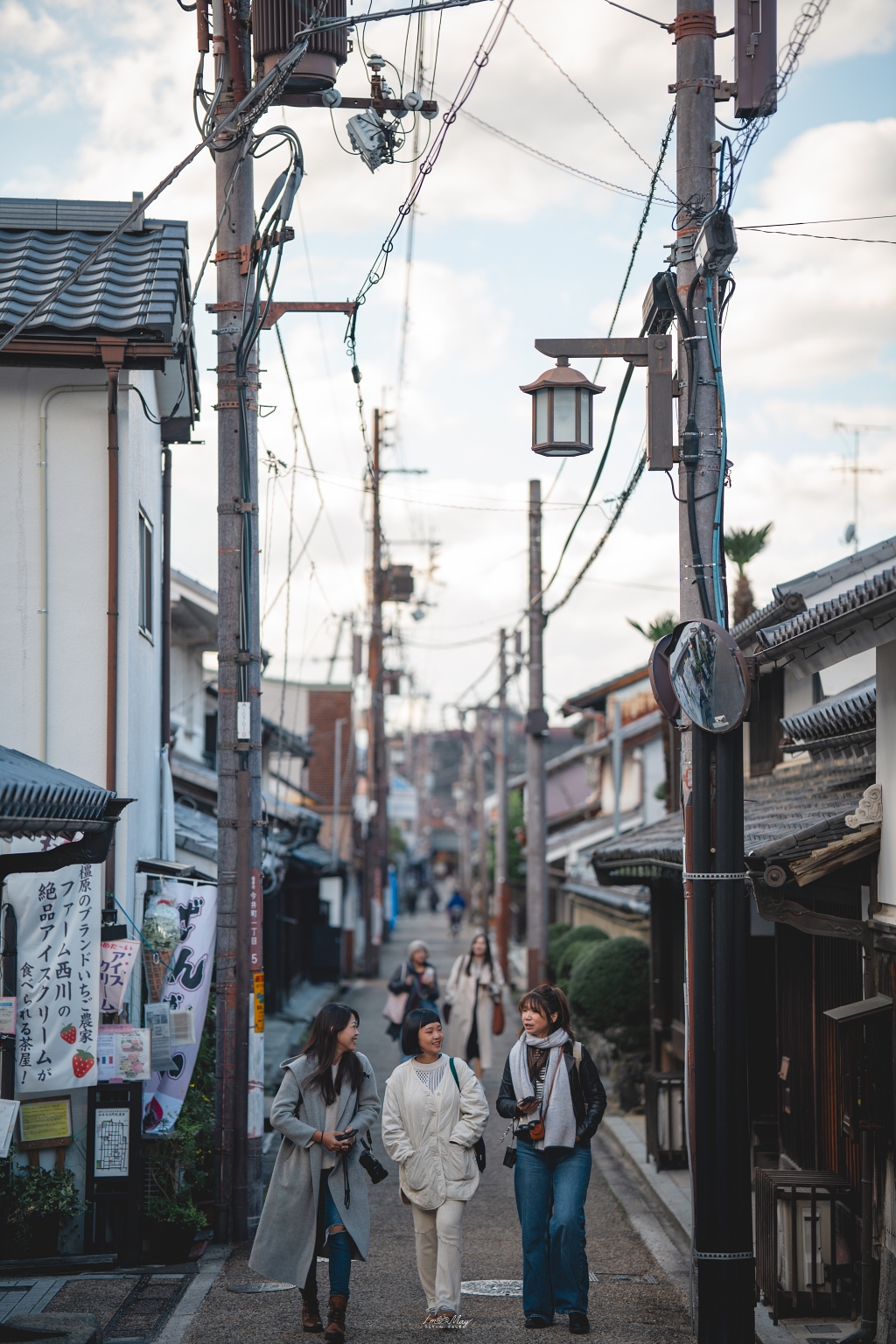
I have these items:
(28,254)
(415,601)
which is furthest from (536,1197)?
(415,601)

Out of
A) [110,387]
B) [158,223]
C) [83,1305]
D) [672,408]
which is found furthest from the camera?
[158,223]

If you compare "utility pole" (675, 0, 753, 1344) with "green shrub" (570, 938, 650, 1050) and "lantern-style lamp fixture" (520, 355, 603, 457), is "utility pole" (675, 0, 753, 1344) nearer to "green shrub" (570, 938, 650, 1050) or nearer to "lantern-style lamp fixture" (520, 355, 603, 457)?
"lantern-style lamp fixture" (520, 355, 603, 457)

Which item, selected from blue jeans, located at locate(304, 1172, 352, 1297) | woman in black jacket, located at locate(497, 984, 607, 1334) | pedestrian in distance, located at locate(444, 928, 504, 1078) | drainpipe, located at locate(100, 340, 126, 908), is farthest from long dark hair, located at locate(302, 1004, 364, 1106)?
pedestrian in distance, located at locate(444, 928, 504, 1078)

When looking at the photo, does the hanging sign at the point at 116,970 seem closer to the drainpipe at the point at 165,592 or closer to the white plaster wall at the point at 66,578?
the white plaster wall at the point at 66,578

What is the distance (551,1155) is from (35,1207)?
144 inches

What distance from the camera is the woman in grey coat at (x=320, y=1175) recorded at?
7.43 metres

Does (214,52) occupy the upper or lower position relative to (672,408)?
upper

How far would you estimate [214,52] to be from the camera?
34.1 ft

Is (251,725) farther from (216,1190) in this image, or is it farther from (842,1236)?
(842,1236)

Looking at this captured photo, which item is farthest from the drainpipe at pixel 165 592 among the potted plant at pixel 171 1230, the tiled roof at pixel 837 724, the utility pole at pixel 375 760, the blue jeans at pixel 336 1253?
the utility pole at pixel 375 760

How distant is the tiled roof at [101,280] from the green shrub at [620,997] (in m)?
10.0

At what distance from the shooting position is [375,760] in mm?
35188

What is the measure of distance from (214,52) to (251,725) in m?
5.17

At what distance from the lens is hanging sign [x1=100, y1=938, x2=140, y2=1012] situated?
9.55 m
